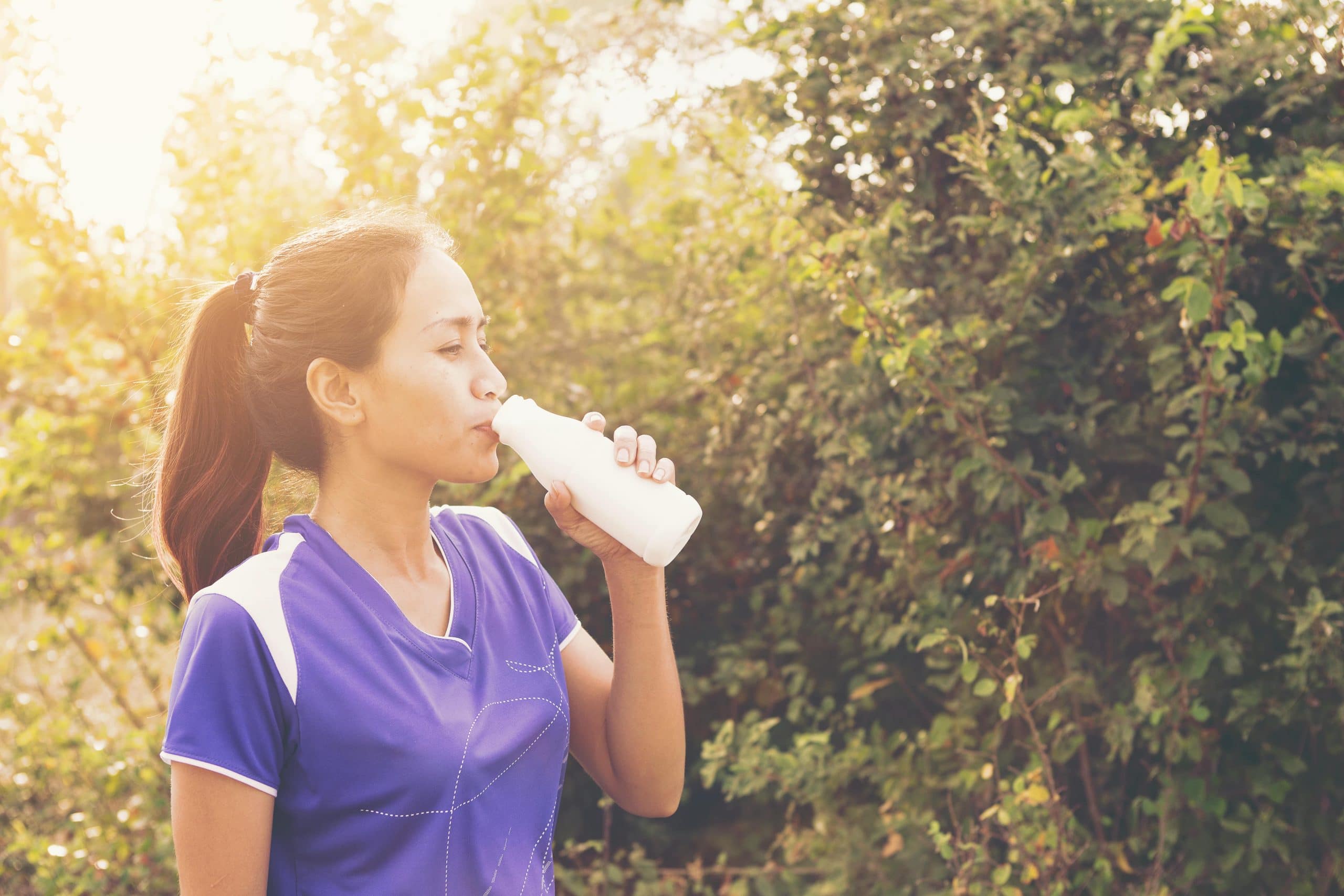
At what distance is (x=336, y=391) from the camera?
1.41 metres

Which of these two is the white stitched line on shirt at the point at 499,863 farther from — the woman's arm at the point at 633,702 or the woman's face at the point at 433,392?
the woman's face at the point at 433,392

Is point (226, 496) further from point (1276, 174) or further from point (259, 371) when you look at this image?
point (1276, 174)

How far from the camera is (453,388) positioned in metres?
1.37

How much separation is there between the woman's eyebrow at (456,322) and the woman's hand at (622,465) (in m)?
0.19

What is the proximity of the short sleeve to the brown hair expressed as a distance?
13.2 inches

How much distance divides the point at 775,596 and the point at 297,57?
231 centimetres

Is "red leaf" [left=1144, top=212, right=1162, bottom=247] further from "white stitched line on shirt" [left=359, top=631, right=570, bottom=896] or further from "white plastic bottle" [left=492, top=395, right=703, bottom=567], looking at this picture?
"white stitched line on shirt" [left=359, top=631, right=570, bottom=896]

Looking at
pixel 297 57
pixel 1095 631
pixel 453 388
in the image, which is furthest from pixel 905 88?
pixel 297 57

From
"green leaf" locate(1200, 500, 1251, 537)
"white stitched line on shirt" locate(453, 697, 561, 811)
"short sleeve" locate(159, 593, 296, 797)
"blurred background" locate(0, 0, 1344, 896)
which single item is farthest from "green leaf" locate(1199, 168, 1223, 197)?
"short sleeve" locate(159, 593, 296, 797)

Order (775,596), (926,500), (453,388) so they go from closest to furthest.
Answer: (453,388) → (926,500) → (775,596)

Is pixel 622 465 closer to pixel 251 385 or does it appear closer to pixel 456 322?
pixel 456 322

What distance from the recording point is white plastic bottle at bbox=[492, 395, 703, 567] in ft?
4.61

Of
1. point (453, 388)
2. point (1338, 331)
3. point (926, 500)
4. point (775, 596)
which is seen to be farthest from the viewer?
point (775, 596)

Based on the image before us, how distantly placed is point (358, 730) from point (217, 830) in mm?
165
